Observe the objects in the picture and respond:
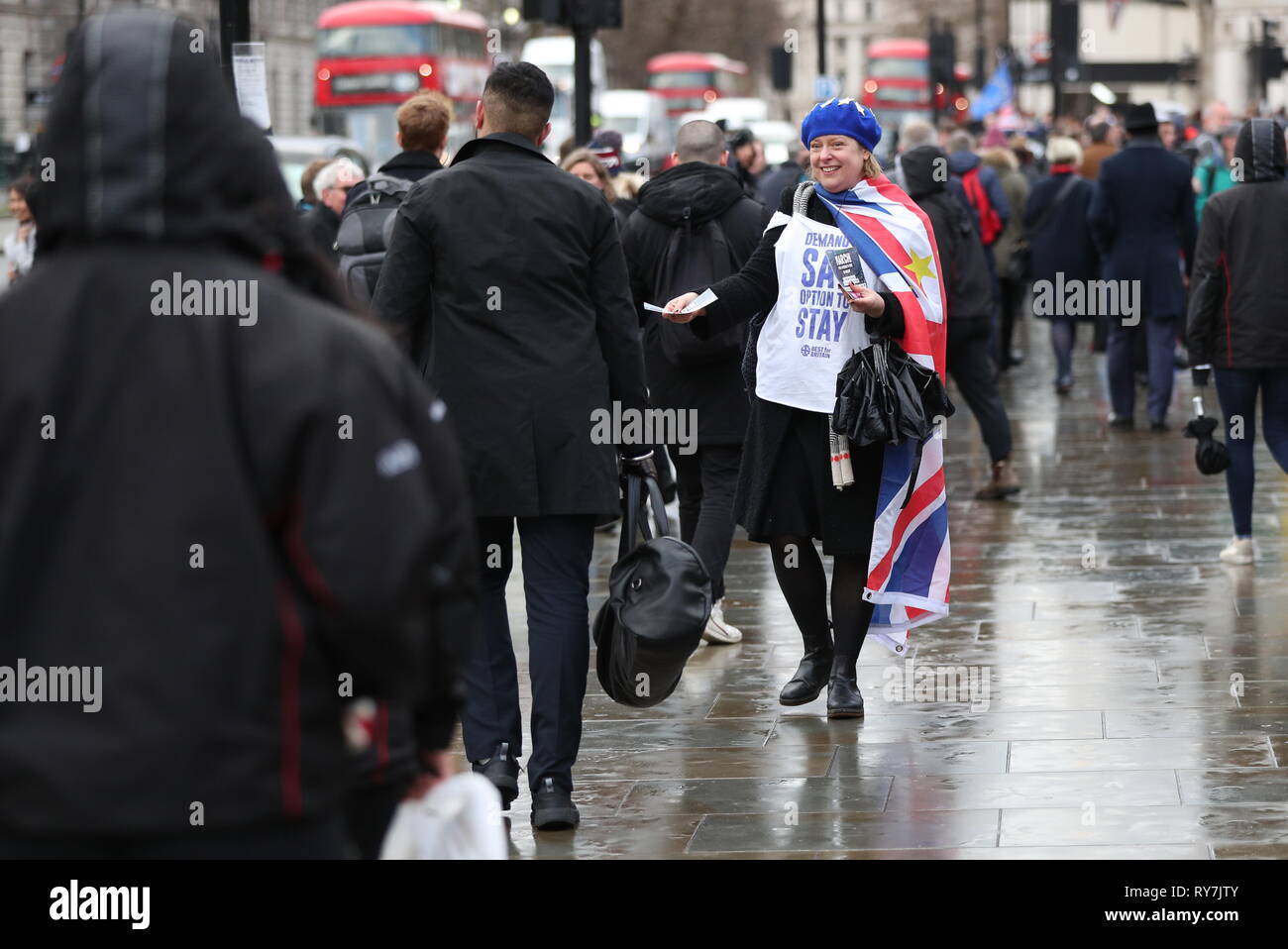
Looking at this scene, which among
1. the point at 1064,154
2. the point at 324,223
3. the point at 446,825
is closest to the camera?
the point at 446,825

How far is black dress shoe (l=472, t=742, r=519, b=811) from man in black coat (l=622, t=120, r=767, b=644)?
2163 millimetres

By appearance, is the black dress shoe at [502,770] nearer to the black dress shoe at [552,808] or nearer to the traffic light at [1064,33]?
the black dress shoe at [552,808]

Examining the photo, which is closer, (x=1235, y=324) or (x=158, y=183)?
(x=158, y=183)

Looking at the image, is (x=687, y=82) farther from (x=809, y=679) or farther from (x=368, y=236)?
(x=809, y=679)

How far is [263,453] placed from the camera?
255 centimetres

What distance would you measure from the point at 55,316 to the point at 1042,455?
11.2 metres

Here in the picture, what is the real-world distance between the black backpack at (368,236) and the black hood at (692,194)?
36.9 inches

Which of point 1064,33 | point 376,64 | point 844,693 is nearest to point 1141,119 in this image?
point 844,693

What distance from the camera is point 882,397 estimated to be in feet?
21.5

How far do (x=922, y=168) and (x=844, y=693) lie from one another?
4.98 m

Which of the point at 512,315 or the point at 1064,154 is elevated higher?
the point at 512,315
